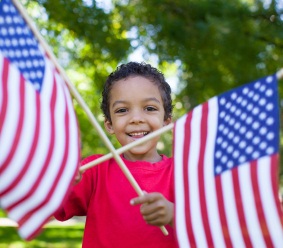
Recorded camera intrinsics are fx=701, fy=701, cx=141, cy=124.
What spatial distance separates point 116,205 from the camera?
10.5ft

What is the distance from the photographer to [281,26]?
7.85 metres

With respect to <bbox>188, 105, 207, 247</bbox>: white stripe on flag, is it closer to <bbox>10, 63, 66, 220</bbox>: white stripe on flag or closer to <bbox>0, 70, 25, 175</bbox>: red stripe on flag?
<bbox>10, 63, 66, 220</bbox>: white stripe on flag

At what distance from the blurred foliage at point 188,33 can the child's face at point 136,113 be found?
12.8ft

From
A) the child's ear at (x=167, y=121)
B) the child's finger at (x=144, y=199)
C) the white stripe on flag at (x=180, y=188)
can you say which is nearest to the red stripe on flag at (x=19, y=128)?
the child's finger at (x=144, y=199)

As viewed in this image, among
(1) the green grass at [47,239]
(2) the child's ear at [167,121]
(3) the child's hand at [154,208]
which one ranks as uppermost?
(1) the green grass at [47,239]

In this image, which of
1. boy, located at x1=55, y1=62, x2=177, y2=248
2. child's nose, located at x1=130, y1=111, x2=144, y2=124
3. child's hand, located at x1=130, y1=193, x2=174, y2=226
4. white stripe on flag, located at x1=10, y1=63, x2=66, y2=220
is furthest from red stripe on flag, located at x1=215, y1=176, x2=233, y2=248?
child's nose, located at x1=130, y1=111, x2=144, y2=124

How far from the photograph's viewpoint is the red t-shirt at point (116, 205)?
3.14 meters

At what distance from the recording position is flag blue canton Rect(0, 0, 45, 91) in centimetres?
276

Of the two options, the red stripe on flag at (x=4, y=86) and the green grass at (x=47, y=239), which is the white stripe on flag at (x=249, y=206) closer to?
the red stripe on flag at (x=4, y=86)

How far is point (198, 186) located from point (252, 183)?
22 centimetres

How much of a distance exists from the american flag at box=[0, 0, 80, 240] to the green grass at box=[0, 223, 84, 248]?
7.16m

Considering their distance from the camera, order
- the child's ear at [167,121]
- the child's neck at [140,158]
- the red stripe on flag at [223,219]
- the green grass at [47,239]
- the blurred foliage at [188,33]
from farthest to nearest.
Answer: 1. the green grass at [47,239]
2. the blurred foliage at [188,33]
3. the child's ear at [167,121]
4. the child's neck at [140,158]
5. the red stripe on flag at [223,219]

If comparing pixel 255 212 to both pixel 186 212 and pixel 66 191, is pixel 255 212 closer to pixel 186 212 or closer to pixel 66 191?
pixel 186 212

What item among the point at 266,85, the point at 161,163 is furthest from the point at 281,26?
the point at 266,85
